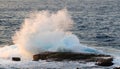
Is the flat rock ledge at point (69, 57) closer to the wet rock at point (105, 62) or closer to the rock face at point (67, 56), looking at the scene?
the rock face at point (67, 56)

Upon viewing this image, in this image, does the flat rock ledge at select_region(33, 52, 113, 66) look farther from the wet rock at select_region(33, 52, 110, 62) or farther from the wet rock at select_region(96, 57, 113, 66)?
the wet rock at select_region(96, 57, 113, 66)

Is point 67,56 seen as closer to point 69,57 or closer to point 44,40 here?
point 69,57

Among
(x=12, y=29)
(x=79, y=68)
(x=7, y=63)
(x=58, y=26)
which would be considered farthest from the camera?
(x=12, y=29)

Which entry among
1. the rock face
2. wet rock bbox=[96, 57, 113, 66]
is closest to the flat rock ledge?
the rock face

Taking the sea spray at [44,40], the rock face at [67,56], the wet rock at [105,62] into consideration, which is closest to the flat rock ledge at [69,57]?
the rock face at [67,56]

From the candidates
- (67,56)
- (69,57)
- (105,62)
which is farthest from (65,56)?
(105,62)

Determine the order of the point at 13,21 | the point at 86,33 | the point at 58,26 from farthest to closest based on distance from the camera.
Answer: the point at 13,21
the point at 86,33
the point at 58,26

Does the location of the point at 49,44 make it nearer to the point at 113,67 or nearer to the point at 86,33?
the point at 113,67

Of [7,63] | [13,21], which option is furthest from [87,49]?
[13,21]

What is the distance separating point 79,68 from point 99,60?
2.46m

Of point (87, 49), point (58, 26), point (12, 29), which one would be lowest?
point (87, 49)

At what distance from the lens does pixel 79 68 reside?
33438 millimetres

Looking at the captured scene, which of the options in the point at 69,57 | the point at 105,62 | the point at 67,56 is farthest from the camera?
the point at 67,56

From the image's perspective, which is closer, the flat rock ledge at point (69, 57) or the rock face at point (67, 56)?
the flat rock ledge at point (69, 57)
